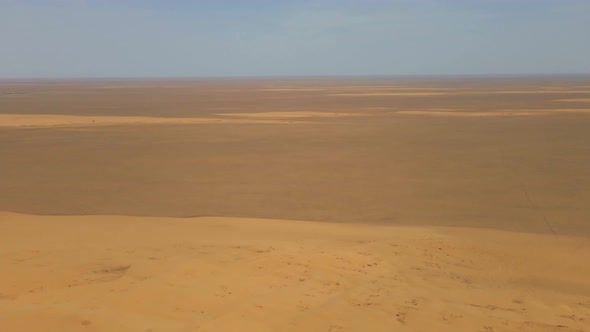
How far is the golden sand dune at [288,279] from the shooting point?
541 cm

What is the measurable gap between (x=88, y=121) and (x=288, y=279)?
2857 centimetres

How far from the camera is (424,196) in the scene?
41.9 feet

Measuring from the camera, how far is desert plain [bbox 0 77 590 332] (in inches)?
222

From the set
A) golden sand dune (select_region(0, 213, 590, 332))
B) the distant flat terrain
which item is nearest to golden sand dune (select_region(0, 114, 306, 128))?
the distant flat terrain

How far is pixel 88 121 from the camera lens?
3212 centimetres

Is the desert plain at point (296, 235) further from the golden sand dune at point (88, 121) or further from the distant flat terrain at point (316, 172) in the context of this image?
the golden sand dune at point (88, 121)

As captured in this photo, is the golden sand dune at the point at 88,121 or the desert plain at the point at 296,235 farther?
the golden sand dune at the point at 88,121

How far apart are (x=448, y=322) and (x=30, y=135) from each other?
24122 millimetres

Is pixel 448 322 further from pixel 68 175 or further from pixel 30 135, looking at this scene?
pixel 30 135

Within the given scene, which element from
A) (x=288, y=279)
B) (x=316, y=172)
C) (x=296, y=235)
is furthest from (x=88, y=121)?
(x=288, y=279)

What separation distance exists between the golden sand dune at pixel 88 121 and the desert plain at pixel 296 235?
862 centimetres

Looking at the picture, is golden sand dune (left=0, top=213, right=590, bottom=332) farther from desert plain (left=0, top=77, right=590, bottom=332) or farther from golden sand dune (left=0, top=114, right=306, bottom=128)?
golden sand dune (left=0, top=114, right=306, bottom=128)

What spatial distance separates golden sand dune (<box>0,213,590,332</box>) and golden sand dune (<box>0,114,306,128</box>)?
22.4m

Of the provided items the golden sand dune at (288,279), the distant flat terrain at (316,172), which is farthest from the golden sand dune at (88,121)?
the golden sand dune at (288,279)
